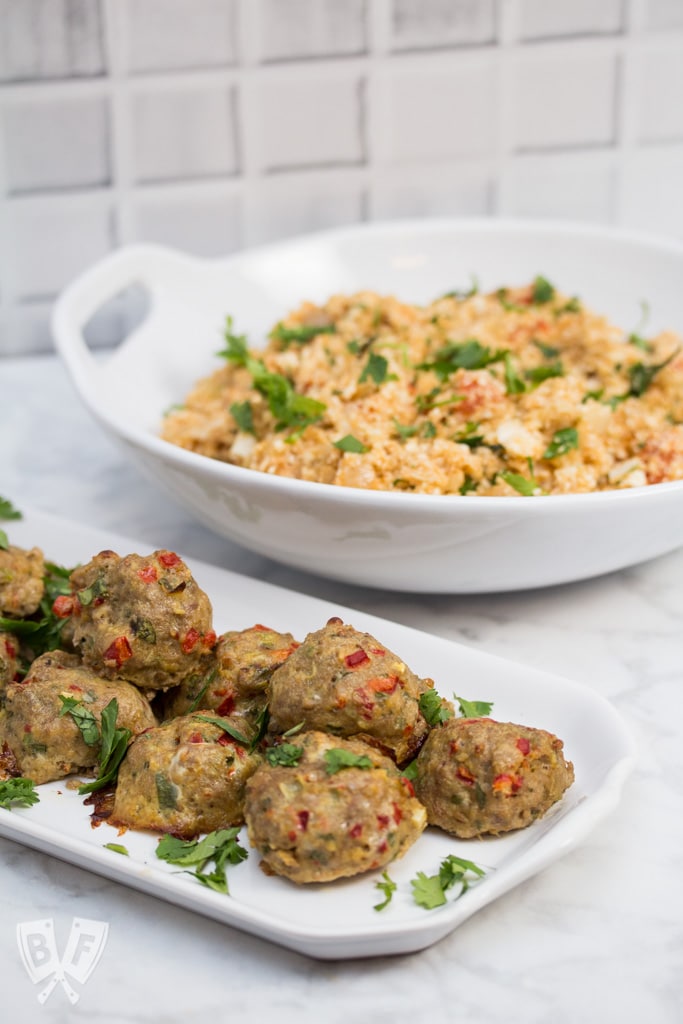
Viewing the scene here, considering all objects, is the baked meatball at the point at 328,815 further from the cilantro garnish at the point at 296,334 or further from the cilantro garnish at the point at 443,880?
the cilantro garnish at the point at 296,334

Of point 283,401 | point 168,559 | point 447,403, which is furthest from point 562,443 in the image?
point 168,559

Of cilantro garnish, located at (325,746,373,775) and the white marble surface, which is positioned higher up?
cilantro garnish, located at (325,746,373,775)

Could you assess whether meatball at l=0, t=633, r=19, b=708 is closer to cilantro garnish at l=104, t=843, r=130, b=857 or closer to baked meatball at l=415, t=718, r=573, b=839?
cilantro garnish at l=104, t=843, r=130, b=857

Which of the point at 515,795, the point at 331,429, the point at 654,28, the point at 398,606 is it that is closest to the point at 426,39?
the point at 654,28

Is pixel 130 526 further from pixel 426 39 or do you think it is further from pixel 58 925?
pixel 426 39

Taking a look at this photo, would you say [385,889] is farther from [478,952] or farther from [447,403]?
[447,403]

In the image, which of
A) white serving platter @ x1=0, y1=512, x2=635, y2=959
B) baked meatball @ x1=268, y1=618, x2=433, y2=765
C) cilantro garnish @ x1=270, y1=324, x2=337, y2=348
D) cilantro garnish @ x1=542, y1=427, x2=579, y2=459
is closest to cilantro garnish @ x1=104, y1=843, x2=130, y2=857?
white serving platter @ x1=0, y1=512, x2=635, y2=959

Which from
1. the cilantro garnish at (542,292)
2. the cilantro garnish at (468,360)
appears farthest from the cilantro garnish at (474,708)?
the cilantro garnish at (542,292)
